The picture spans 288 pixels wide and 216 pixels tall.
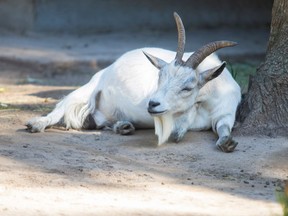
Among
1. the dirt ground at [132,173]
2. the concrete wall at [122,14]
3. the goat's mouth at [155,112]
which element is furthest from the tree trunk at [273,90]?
the concrete wall at [122,14]

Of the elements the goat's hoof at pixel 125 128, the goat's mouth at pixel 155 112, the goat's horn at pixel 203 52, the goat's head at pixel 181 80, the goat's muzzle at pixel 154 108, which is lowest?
the goat's hoof at pixel 125 128

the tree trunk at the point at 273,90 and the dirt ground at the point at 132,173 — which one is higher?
the tree trunk at the point at 273,90

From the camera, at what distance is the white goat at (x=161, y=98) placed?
24.8 ft

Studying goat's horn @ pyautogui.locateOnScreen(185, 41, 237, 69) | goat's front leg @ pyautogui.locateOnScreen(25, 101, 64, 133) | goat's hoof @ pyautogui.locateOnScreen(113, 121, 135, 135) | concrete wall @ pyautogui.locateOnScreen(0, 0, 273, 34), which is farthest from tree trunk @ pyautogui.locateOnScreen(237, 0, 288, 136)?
concrete wall @ pyautogui.locateOnScreen(0, 0, 273, 34)

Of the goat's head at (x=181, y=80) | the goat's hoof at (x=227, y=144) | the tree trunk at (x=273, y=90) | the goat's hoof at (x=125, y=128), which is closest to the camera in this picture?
the goat's hoof at (x=227, y=144)

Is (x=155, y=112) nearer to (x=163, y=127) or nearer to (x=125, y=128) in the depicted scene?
(x=163, y=127)

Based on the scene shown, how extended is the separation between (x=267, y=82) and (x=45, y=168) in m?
2.40

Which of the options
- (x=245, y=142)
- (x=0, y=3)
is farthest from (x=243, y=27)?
(x=245, y=142)

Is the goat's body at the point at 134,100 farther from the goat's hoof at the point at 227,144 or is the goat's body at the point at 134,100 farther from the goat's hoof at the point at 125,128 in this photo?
the goat's hoof at the point at 227,144

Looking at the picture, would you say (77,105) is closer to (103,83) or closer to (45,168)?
(103,83)

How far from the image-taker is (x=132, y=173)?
21.6 feet

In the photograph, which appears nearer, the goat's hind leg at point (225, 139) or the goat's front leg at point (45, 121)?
the goat's hind leg at point (225, 139)

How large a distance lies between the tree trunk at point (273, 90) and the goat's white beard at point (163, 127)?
2.32 feet

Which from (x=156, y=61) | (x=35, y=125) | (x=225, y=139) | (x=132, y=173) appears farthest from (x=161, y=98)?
(x=35, y=125)
